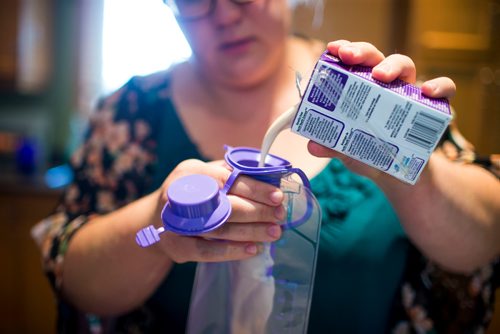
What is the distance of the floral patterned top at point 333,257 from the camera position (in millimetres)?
491

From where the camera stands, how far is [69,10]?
6.87ft

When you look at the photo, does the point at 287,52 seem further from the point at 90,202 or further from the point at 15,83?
the point at 15,83

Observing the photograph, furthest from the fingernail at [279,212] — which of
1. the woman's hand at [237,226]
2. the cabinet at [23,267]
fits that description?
the cabinet at [23,267]

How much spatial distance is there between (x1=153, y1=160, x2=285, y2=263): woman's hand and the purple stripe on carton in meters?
0.12

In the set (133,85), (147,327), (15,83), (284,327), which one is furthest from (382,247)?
(15,83)

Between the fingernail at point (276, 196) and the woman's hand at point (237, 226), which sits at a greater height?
→ the fingernail at point (276, 196)

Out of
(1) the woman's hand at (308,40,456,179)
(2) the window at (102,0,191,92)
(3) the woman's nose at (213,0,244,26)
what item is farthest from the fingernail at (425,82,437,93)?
(2) the window at (102,0,191,92)

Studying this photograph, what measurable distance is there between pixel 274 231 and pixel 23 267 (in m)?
1.77

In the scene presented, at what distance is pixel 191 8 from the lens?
19.5 inches

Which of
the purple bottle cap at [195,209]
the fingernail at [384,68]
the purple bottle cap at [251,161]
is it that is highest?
the fingernail at [384,68]

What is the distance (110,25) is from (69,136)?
2.15 feet

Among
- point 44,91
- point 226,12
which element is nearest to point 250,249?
point 226,12

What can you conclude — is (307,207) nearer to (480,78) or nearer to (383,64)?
(383,64)

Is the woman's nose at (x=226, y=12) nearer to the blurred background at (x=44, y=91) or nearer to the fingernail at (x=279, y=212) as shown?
the fingernail at (x=279, y=212)
